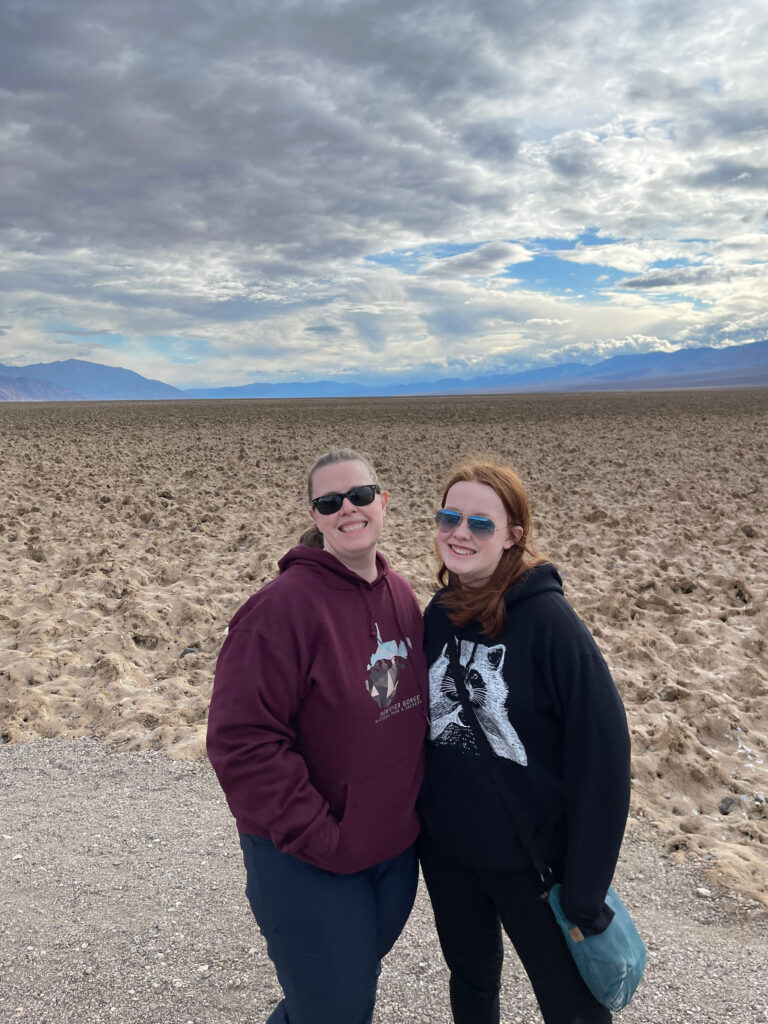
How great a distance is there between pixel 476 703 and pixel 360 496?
2.57 ft

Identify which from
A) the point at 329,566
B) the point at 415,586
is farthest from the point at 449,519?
the point at 415,586

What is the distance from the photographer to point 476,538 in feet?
7.89

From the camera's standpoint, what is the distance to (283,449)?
933 inches

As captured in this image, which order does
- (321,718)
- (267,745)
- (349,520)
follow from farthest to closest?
(349,520) → (321,718) → (267,745)

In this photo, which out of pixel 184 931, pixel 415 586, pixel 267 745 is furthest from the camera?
pixel 415 586

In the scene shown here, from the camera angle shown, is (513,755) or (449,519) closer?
(513,755)

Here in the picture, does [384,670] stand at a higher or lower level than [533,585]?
lower

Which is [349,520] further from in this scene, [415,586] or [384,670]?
[415,586]

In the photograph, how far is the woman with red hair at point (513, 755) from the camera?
2.15m

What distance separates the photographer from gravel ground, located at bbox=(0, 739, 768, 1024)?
304 cm

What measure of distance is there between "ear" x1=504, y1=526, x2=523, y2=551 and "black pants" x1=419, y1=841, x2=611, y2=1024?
3.42 ft

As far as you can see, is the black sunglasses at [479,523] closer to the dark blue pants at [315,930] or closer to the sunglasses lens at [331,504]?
the sunglasses lens at [331,504]

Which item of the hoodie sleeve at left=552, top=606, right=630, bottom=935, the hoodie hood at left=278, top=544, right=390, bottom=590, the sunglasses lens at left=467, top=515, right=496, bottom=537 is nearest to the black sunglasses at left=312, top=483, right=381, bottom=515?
the hoodie hood at left=278, top=544, right=390, bottom=590

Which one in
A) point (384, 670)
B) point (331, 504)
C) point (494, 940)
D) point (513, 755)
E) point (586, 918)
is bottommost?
point (494, 940)
